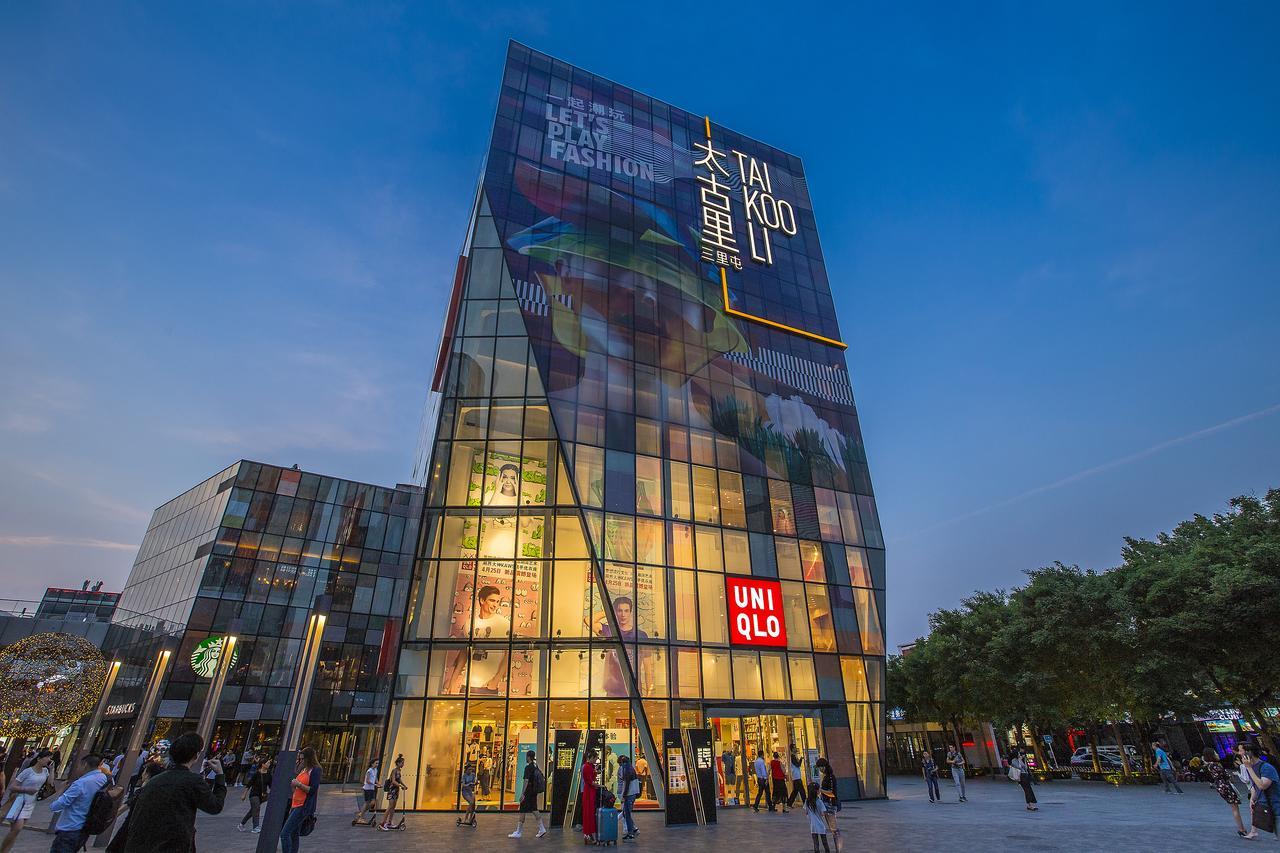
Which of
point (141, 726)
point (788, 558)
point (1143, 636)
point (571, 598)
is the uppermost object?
point (788, 558)

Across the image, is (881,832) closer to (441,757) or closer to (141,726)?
(441,757)

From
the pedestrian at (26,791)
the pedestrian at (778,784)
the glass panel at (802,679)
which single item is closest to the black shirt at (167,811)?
the pedestrian at (26,791)

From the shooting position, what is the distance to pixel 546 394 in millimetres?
27406

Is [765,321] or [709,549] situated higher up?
[765,321]

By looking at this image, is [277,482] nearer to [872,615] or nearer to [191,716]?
[191,716]

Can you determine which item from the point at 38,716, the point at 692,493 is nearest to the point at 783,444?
the point at 692,493

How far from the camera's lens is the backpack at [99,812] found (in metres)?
7.52

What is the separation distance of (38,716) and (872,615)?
33.8 metres

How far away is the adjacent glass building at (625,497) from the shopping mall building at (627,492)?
10cm

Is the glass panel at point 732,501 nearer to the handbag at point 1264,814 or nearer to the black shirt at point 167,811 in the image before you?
the handbag at point 1264,814

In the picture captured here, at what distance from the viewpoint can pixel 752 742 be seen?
82.4 ft

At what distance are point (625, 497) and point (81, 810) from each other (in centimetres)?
2043

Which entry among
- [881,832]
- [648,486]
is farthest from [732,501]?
[881,832]

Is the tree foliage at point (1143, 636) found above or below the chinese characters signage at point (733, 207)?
below
